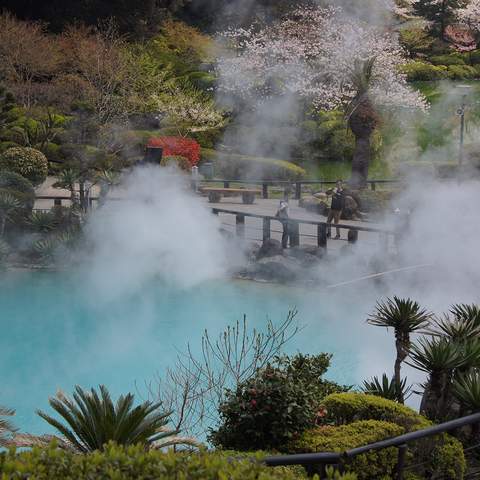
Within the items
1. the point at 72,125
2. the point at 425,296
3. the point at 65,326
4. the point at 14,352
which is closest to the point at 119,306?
the point at 65,326

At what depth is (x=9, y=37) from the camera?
24.8 metres

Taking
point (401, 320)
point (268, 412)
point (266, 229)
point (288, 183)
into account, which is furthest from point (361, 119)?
point (268, 412)

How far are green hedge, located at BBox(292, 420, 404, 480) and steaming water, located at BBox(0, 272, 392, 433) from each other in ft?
16.2

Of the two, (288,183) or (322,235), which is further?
(288,183)

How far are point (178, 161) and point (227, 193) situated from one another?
66.1 inches

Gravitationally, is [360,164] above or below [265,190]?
above

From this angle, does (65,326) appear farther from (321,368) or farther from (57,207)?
(321,368)

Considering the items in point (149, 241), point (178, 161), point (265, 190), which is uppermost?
point (178, 161)

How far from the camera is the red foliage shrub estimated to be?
959 inches

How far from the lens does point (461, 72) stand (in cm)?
2705

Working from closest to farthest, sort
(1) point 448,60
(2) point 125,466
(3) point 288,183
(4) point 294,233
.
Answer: (2) point 125,466 → (4) point 294,233 → (3) point 288,183 → (1) point 448,60

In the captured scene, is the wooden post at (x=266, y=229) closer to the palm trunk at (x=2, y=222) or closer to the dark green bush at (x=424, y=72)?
the palm trunk at (x=2, y=222)

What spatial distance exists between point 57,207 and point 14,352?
23.7 feet

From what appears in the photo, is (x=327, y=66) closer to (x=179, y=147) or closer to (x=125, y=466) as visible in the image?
(x=179, y=147)
